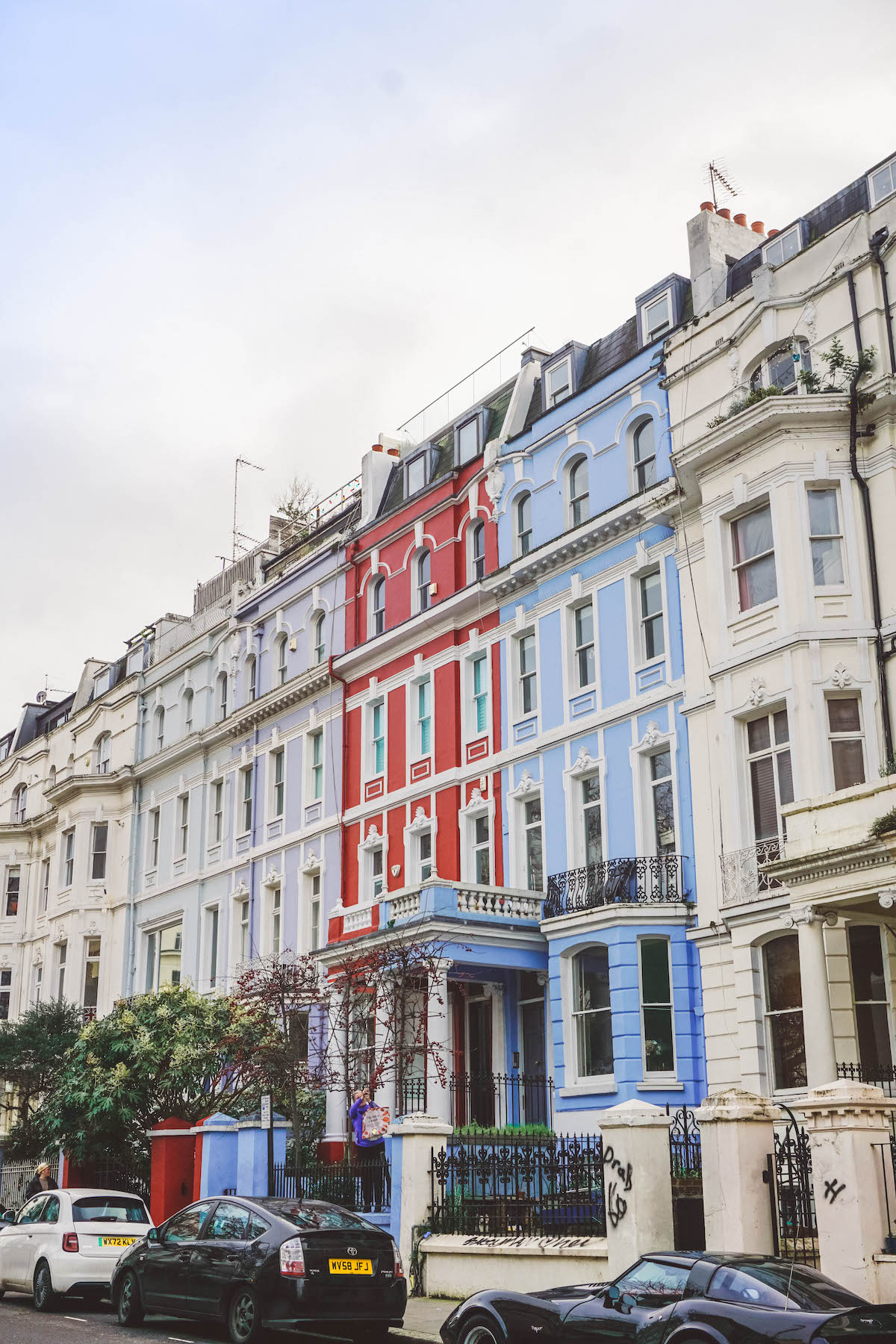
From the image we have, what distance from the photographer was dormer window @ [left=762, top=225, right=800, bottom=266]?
24516mm

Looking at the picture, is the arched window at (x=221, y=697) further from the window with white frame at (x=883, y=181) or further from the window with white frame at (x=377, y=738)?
the window with white frame at (x=883, y=181)

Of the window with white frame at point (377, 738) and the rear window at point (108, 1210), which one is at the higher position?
the window with white frame at point (377, 738)

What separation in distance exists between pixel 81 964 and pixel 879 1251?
107 ft

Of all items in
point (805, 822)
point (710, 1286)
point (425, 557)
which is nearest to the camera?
point (710, 1286)

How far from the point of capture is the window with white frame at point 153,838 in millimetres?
40750

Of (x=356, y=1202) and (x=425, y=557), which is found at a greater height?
(x=425, y=557)

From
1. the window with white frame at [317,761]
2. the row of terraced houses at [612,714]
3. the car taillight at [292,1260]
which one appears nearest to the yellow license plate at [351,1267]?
the car taillight at [292,1260]

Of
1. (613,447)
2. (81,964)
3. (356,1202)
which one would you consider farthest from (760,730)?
(81,964)

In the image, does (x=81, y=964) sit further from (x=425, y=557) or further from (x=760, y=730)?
(x=760, y=730)

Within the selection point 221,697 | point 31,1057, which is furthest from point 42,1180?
point 221,697

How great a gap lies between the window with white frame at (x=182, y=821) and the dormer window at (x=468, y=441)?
13.5 m

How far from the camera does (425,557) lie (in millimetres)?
32031

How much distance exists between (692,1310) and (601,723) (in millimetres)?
16123

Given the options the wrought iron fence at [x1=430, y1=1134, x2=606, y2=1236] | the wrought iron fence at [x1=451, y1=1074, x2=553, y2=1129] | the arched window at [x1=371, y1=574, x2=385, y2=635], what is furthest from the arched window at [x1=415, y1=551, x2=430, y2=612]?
the wrought iron fence at [x1=430, y1=1134, x2=606, y2=1236]
